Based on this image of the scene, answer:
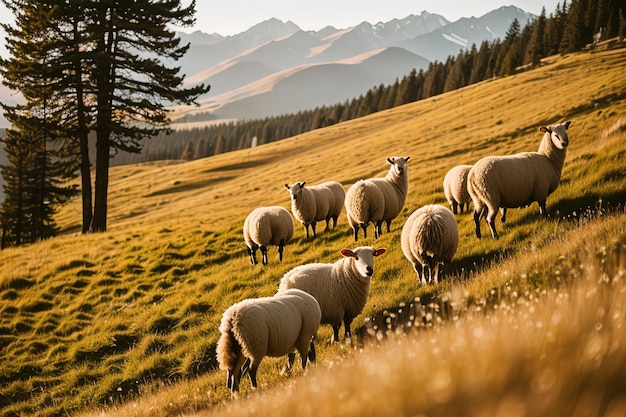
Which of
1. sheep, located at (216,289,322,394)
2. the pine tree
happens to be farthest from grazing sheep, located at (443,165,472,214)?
the pine tree

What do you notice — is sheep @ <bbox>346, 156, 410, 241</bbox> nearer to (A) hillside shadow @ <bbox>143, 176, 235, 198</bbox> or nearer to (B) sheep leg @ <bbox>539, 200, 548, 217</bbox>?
(B) sheep leg @ <bbox>539, 200, 548, 217</bbox>

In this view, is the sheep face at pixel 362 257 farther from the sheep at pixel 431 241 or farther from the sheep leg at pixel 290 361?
the sheep leg at pixel 290 361

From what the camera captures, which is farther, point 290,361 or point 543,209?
point 543,209

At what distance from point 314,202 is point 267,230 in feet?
9.72

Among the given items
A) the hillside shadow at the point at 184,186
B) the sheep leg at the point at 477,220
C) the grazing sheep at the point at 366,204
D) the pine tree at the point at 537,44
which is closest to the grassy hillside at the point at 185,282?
the sheep leg at the point at 477,220

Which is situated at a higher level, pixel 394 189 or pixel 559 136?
pixel 559 136

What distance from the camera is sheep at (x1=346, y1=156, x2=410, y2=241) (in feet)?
46.3

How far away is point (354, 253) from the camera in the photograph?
861 cm

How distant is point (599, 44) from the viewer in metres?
70.4

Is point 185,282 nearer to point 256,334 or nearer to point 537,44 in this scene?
point 256,334

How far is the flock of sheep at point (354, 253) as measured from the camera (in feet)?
22.2

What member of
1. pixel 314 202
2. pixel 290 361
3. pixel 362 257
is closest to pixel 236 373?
pixel 290 361

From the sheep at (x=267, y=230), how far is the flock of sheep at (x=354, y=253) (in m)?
0.03

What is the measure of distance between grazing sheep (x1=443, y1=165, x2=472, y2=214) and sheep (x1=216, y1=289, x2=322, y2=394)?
8321 mm
